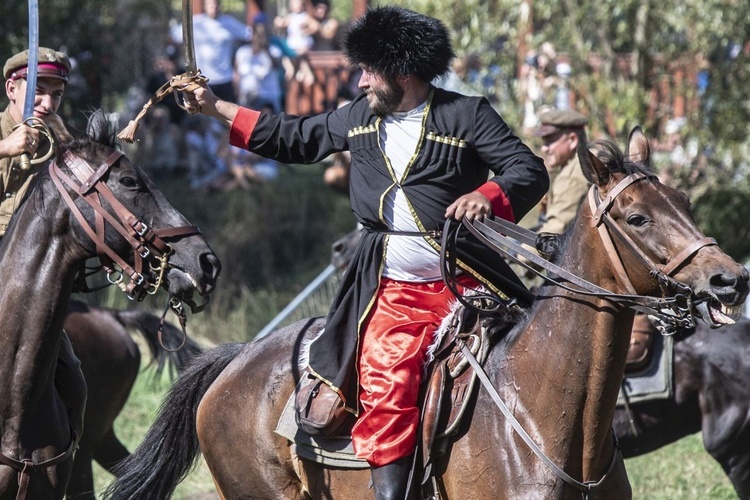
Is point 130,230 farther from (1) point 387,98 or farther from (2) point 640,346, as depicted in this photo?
(2) point 640,346

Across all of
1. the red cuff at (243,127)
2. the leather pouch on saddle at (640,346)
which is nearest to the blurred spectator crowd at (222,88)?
the leather pouch on saddle at (640,346)

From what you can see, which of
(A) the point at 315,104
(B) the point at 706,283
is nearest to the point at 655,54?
(A) the point at 315,104

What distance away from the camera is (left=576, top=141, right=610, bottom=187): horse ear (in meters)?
4.17

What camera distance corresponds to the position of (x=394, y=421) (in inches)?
180

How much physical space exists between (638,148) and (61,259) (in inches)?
95.2

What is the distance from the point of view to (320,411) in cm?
476

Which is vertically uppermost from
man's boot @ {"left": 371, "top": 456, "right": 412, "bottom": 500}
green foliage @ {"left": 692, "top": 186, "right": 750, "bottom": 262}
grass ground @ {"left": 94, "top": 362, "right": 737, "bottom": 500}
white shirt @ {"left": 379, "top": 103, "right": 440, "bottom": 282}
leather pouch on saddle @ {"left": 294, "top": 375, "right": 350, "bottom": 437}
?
white shirt @ {"left": 379, "top": 103, "right": 440, "bottom": 282}

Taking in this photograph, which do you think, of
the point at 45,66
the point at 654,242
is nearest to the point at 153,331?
the point at 45,66

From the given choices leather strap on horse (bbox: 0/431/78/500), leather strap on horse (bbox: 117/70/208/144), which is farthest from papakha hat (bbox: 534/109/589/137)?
leather strap on horse (bbox: 0/431/78/500)

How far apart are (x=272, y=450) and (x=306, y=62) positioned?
1103 cm

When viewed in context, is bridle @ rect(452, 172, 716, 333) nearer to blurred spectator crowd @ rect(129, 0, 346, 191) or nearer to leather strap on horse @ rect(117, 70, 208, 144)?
leather strap on horse @ rect(117, 70, 208, 144)

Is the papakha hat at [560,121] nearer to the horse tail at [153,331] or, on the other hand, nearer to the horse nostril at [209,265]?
the horse tail at [153,331]

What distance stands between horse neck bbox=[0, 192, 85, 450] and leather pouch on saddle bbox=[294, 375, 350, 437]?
3.64 feet

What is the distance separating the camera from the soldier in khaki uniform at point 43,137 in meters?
5.34
